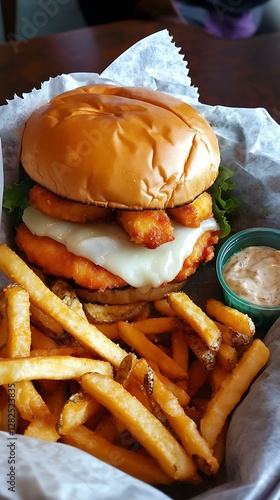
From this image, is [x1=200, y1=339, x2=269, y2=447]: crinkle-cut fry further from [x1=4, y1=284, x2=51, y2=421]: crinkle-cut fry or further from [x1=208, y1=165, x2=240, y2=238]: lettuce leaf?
[x1=208, y1=165, x2=240, y2=238]: lettuce leaf

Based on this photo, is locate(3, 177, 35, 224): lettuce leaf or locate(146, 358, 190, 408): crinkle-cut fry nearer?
locate(146, 358, 190, 408): crinkle-cut fry

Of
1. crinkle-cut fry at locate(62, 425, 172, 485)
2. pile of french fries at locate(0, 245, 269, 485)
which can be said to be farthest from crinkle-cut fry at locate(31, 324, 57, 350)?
crinkle-cut fry at locate(62, 425, 172, 485)

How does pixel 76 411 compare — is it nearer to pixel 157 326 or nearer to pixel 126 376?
pixel 126 376

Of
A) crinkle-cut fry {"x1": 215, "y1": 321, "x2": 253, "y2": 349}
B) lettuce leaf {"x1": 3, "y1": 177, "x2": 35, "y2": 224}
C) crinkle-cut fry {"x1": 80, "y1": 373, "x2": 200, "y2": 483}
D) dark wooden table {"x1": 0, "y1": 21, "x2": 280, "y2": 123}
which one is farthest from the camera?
dark wooden table {"x1": 0, "y1": 21, "x2": 280, "y2": 123}

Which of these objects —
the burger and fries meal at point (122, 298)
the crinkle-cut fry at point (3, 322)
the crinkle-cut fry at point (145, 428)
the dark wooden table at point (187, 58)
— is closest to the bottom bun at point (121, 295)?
the burger and fries meal at point (122, 298)

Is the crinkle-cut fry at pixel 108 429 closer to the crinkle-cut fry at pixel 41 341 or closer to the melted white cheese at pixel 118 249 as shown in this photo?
the crinkle-cut fry at pixel 41 341

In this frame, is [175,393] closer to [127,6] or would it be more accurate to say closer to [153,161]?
[153,161]
